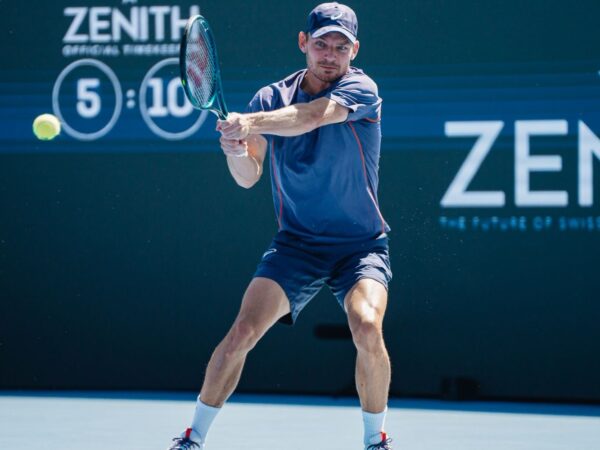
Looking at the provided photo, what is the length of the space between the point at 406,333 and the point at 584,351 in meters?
0.92

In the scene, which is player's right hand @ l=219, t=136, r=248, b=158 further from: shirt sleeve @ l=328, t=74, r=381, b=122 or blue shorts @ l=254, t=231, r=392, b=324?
blue shorts @ l=254, t=231, r=392, b=324

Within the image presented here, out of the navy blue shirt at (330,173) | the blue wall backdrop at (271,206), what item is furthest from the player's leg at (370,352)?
the blue wall backdrop at (271,206)

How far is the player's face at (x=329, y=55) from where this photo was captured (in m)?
4.45

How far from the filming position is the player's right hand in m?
Answer: 4.08

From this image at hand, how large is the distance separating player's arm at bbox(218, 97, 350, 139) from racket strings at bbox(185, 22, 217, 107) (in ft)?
0.68

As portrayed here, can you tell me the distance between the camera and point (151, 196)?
6668mm

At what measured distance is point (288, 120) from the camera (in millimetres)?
4176

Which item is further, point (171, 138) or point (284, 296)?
point (171, 138)

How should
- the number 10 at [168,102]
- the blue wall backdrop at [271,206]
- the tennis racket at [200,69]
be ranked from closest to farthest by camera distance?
the tennis racket at [200,69] → the blue wall backdrop at [271,206] → the number 10 at [168,102]

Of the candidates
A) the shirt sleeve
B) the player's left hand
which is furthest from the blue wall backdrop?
the player's left hand

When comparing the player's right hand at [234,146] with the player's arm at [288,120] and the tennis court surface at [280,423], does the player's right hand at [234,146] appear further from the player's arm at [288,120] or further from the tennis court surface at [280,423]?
the tennis court surface at [280,423]

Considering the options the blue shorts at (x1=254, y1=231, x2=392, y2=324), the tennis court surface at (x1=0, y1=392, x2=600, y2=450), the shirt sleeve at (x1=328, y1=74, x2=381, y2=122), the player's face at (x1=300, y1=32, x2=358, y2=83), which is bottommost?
the tennis court surface at (x1=0, y1=392, x2=600, y2=450)

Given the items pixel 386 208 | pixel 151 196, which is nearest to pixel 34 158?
pixel 151 196

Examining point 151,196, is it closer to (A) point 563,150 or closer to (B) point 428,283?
(B) point 428,283
